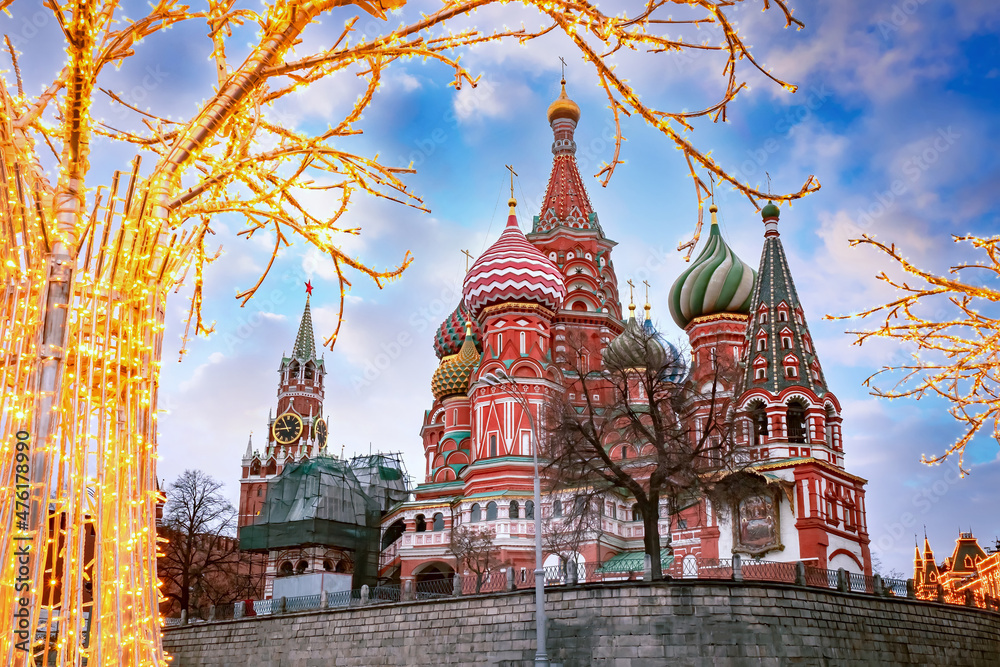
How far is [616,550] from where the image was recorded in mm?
35281

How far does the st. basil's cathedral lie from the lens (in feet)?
103

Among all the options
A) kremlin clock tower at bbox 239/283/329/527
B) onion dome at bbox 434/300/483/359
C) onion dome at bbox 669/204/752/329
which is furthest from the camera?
kremlin clock tower at bbox 239/283/329/527

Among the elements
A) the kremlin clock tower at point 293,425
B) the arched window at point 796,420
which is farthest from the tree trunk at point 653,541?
the kremlin clock tower at point 293,425

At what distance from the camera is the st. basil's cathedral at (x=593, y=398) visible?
31469mm

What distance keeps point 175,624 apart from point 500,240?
2140cm

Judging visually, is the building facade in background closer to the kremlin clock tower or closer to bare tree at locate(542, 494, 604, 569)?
bare tree at locate(542, 494, 604, 569)

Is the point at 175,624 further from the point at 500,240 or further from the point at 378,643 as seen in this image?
the point at 500,240

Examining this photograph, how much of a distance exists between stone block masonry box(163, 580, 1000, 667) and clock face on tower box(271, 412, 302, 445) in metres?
46.5

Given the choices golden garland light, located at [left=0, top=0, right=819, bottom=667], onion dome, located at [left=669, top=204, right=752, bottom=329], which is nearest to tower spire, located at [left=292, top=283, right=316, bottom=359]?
onion dome, located at [left=669, top=204, right=752, bottom=329]

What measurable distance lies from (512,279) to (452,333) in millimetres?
8473

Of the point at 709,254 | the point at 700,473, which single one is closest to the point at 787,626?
the point at 700,473

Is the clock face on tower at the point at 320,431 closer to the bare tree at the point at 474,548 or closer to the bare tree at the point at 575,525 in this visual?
the bare tree at the point at 474,548

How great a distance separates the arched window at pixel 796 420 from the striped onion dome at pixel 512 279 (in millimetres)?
11537

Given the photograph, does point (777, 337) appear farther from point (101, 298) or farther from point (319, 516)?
point (101, 298)
